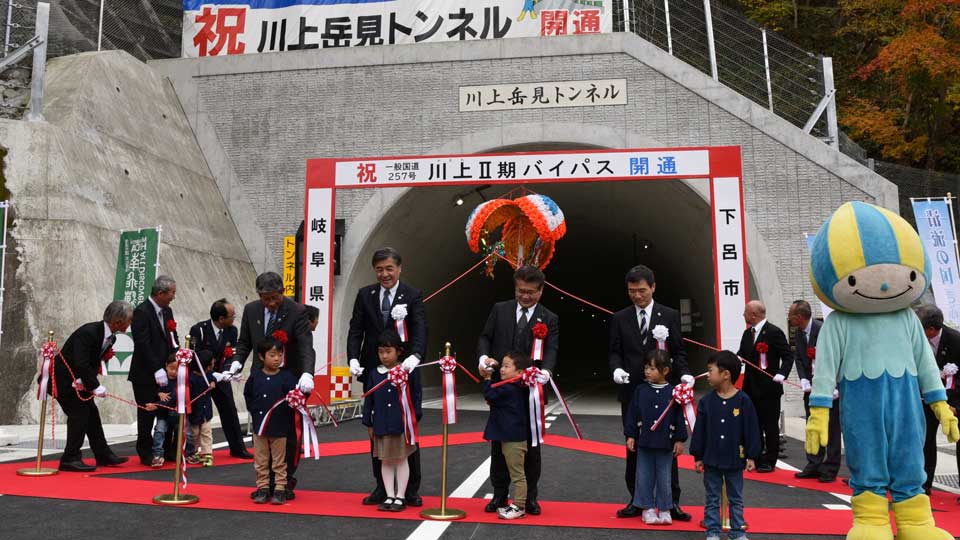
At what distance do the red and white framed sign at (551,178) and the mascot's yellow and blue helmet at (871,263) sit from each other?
7.04 meters

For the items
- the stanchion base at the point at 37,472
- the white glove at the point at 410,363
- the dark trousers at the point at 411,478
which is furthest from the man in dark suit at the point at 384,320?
the stanchion base at the point at 37,472

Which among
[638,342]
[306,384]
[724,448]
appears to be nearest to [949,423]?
[724,448]

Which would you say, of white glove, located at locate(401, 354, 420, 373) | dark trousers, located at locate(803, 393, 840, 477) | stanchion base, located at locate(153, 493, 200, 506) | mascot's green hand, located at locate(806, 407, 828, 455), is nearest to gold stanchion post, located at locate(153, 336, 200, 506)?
stanchion base, located at locate(153, 493, 200, 506)

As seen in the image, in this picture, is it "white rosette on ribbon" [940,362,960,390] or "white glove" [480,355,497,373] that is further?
"white rosette on ribbon" [940,362,960,390]

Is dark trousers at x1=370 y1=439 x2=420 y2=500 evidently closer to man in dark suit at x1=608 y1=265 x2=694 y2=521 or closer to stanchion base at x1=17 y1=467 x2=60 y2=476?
man in dark suit at x1=608 y1=265 x2=694 y2=521

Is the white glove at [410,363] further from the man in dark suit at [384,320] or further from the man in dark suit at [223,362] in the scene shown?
the man in dark suit at [223,362]

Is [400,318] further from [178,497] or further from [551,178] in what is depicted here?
[551,178]

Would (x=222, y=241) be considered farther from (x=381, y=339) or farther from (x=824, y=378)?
(x=824, y=378)

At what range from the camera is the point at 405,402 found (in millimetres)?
5559

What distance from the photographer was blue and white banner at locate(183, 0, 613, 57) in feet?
53.0

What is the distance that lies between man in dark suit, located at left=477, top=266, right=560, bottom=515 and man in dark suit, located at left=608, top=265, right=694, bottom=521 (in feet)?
1.61

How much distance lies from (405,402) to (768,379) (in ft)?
13.8

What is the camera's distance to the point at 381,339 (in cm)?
570

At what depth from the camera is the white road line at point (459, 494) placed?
4.71 metres
